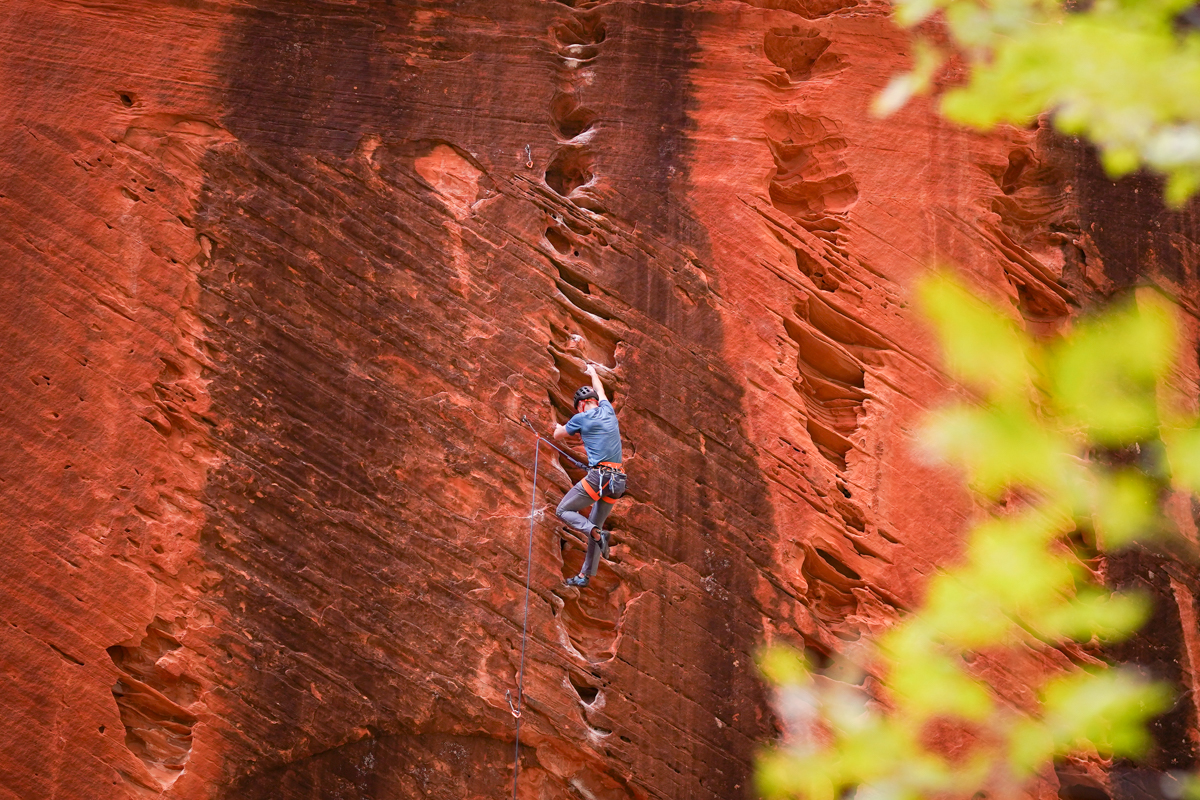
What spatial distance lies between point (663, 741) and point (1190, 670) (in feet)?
15.2

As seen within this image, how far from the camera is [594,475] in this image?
9.01m

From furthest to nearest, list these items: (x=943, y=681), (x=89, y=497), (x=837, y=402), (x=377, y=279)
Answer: (x=837, y=402) → (x=377, y=279) → (x=89, y=497) → (x=943, y=681)

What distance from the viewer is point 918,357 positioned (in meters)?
10.4

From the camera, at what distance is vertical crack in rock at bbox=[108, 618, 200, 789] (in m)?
8.78

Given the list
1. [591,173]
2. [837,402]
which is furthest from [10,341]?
[837,402]

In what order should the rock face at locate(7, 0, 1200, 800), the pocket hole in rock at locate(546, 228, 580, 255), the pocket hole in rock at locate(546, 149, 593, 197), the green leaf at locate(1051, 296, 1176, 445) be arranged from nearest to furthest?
the green leaf at locate(1051, 296, 1176, 445)
the rock face at locate(7, 0, 1200, 800)
the pocket hole in rock at locate(546, 228, 580, 255)
the pocket hole in rock at locate(546, 149, 593, 197)

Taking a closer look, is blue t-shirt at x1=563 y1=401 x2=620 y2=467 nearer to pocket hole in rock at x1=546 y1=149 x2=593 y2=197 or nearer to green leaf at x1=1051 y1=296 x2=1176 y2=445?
pocket hole in rock at x1=546 y1=149 x2=593 y2=197

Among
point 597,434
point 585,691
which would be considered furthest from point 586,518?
point 585,691

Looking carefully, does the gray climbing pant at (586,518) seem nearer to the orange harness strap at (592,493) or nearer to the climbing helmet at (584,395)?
the orange harness strap at (592,493)

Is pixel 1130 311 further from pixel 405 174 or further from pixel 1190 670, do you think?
pixel 405 174

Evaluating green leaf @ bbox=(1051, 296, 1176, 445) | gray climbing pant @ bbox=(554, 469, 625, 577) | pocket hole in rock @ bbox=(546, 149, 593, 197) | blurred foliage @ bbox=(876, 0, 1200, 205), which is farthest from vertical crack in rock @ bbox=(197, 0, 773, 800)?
green leaf @ bbox=(1051, 296, 1176, 445)

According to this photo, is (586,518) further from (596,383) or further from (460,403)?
(460,403)

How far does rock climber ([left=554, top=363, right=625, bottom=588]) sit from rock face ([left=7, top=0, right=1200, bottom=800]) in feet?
1.03

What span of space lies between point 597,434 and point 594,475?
33 cm
